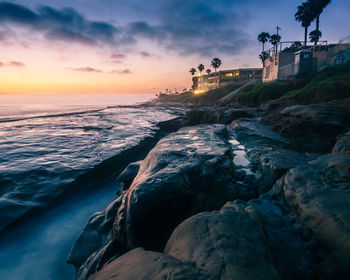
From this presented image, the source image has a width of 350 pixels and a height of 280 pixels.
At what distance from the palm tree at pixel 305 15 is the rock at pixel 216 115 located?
38.6 m

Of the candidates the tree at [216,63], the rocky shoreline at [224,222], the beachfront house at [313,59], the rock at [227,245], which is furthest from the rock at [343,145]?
the tree at [216,63]

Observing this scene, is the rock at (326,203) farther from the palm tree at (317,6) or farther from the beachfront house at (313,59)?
the palm tree at (317,6)

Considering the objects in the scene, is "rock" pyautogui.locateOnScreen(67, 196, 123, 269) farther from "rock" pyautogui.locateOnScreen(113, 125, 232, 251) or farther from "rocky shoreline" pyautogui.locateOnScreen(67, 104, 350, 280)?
"rock" pyautogui.locateOnScreen(113, 125, 232, 251)

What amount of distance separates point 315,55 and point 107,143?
29113 millimetres

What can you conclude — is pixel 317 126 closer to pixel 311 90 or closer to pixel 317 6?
pixel 311 90

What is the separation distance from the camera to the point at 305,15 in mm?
38219

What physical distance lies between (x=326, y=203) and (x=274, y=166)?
172 cm

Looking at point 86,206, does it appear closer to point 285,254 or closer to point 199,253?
point 199,253

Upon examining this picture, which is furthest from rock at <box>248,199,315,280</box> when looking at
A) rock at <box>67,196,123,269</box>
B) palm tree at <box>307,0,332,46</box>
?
palm tree at <box>307,0,332,46</box>

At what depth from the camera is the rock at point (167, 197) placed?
256 cm

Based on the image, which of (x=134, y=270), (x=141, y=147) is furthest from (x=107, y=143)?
(x=134, y=270)

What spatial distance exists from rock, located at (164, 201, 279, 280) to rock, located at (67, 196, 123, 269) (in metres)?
2.17

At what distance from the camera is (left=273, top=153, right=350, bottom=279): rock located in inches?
67.1

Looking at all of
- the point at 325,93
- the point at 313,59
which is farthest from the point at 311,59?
the point at 325,93
